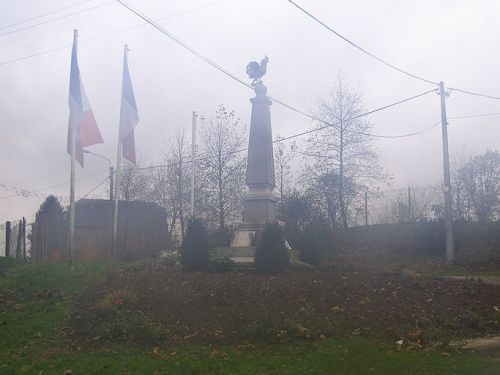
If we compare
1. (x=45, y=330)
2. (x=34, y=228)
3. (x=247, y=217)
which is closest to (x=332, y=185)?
(x=247, y=217)

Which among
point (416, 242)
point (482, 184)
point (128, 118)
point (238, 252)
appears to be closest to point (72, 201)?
point (128, 118)

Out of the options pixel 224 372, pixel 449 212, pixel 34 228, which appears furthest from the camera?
pixel 34 228

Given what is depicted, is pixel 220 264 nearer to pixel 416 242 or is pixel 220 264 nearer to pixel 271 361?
pixel 271 361

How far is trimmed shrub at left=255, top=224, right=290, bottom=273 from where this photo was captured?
42.8 feet

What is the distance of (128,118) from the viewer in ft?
58.0

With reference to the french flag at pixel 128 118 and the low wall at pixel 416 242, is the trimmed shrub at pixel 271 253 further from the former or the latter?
the low wall at pixel 416 242

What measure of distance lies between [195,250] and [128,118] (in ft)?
19.6

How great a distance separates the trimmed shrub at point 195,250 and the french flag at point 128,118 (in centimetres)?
489

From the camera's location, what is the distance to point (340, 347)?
8.14 meters

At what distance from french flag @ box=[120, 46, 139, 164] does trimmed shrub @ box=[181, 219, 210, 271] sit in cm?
489

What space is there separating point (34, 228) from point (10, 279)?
1015 cm

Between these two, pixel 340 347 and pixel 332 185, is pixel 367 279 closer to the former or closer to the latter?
pixel 340 347

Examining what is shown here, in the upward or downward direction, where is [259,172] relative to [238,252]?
upward

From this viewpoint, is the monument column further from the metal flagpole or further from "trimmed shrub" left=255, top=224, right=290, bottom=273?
the metal flagpole
